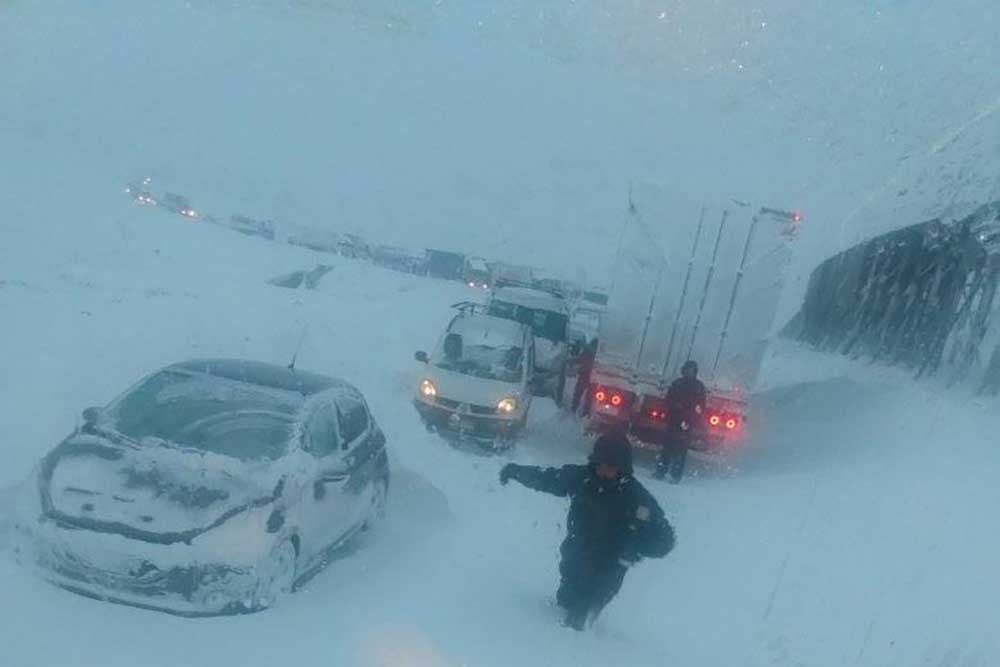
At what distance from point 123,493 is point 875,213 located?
23.1 meters

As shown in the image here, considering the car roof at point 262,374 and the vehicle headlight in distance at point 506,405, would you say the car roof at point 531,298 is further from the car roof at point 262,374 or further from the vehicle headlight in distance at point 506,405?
the car roof at point 262,374

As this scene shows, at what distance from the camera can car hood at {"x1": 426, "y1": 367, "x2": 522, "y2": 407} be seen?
1519 cm

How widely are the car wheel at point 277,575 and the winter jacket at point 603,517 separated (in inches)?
71.4

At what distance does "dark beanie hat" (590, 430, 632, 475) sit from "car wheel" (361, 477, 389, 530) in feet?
11.1

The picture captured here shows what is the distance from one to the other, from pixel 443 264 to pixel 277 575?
4793 cm

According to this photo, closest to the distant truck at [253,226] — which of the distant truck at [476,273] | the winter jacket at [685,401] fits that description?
the distant truck at [476,273]

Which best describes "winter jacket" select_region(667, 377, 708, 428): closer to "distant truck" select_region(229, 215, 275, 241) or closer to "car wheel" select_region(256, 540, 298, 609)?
"car wheel" select_region(256, 540, 298, 609)

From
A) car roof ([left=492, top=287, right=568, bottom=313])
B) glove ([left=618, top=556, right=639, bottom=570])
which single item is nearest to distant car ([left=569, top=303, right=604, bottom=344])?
car roof ([left=492, top=287, right=568, bottom=313])

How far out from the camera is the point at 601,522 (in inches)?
270

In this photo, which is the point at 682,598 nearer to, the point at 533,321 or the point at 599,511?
the point at 599,511

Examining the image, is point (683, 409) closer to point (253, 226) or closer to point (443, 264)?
point (253, 226)

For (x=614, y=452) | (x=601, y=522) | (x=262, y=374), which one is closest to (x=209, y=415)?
(x=262, y=374)

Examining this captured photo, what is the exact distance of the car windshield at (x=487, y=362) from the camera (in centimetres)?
1584

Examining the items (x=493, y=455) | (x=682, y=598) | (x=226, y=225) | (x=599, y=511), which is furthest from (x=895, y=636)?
(x=226, y=225)
